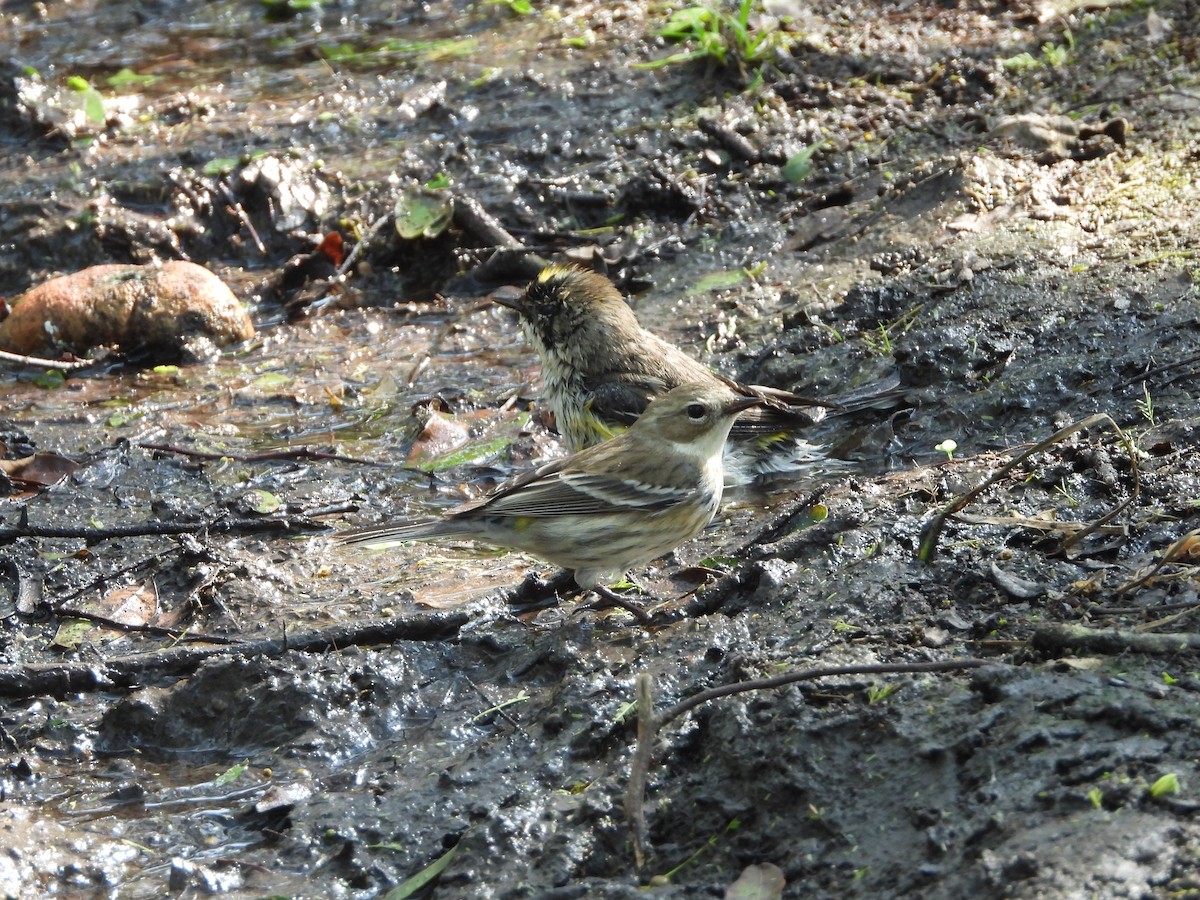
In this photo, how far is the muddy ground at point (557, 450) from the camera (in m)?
3.93

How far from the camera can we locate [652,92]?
10.7 meters

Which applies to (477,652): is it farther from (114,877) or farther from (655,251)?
(655,251)

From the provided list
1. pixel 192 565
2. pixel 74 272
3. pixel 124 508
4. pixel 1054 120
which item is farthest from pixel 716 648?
pixel 74 272

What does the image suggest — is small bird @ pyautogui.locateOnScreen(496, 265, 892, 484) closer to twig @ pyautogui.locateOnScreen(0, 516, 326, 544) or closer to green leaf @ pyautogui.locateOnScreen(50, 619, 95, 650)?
twig @ pyautogui.locateOnScreen(0, 516, 326, 544)

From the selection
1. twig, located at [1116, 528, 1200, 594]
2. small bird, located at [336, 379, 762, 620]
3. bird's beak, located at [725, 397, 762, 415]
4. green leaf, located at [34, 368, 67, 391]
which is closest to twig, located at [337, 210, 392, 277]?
green leaf, located at [34, 368, 67, 391]

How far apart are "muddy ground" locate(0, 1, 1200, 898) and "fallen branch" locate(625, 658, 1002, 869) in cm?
7

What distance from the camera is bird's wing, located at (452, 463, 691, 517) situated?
5.69 meters

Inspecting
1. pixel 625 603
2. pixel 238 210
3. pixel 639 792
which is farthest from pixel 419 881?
pixel 238 210

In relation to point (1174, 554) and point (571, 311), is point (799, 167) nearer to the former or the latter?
point (571, 311)

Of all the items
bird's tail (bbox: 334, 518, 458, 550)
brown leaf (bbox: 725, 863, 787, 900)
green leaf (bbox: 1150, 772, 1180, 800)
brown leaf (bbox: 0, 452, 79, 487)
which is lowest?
brown leaf (bbox: 0, 452, 79, 487)

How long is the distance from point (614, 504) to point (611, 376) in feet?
5.63

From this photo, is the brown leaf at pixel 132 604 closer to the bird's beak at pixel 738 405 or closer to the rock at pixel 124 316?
the bird's beak at pixel 738 405

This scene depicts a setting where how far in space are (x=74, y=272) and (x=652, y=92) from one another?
4.60 m

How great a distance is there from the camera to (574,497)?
577cm
